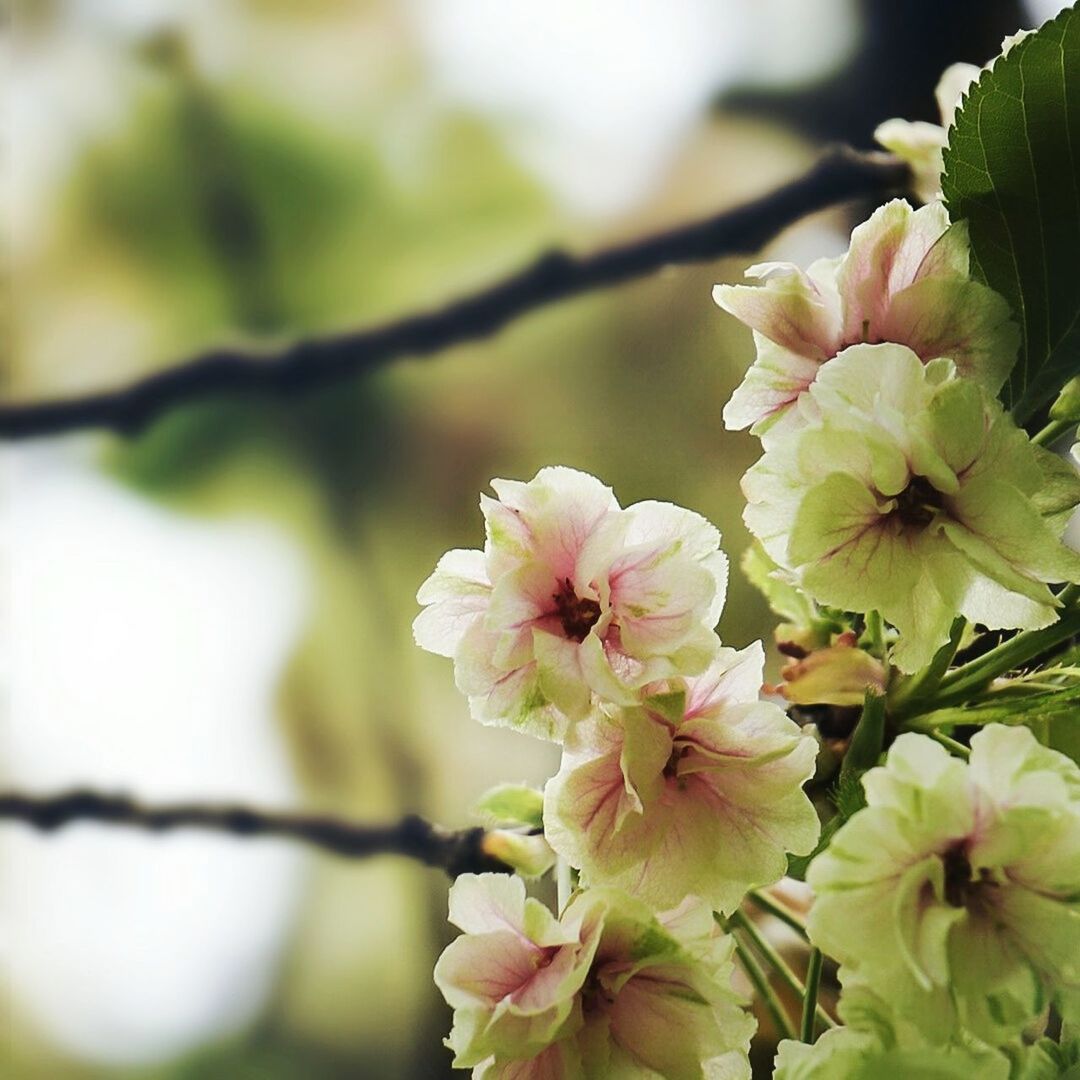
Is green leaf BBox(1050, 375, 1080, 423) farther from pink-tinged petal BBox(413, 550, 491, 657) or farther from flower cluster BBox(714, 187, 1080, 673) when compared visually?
pink-tinged petal BBox(413, 550, 491, 657)

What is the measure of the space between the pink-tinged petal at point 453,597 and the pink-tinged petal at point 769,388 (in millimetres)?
89

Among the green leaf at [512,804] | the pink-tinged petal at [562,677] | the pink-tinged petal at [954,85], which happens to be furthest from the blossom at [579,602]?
the pink-tinged petal at [954,85]

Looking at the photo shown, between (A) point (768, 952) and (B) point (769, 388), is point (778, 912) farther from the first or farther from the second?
(B) point (769, 388)

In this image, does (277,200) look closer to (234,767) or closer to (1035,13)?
(234,767)

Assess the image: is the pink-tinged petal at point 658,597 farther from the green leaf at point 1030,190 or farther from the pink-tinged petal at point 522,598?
the green leaf at point 1030,190

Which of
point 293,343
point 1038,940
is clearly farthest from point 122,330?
point 1038,940

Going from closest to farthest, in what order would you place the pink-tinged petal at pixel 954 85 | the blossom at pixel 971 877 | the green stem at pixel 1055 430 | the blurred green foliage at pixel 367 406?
the blossom at pixel 971 877, the green stem at pixel 1055 430, the pink-tinged petal at pixel 954 85, the blurred green foliage at pixel 367 406

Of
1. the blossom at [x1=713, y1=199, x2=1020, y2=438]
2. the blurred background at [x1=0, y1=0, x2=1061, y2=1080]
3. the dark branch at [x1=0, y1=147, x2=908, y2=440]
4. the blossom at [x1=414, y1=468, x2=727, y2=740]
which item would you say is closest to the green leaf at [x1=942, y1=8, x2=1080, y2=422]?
the blossom at [x1=713, y1=199, x2=1020, y2=438]

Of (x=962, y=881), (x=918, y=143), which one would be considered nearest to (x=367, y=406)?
(x=918, y=143)

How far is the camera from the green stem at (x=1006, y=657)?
0.30 metres

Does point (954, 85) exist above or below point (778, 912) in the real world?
above

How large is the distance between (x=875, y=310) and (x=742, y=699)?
110 mm

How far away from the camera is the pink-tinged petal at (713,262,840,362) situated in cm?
30

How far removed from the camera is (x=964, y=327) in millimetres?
282
